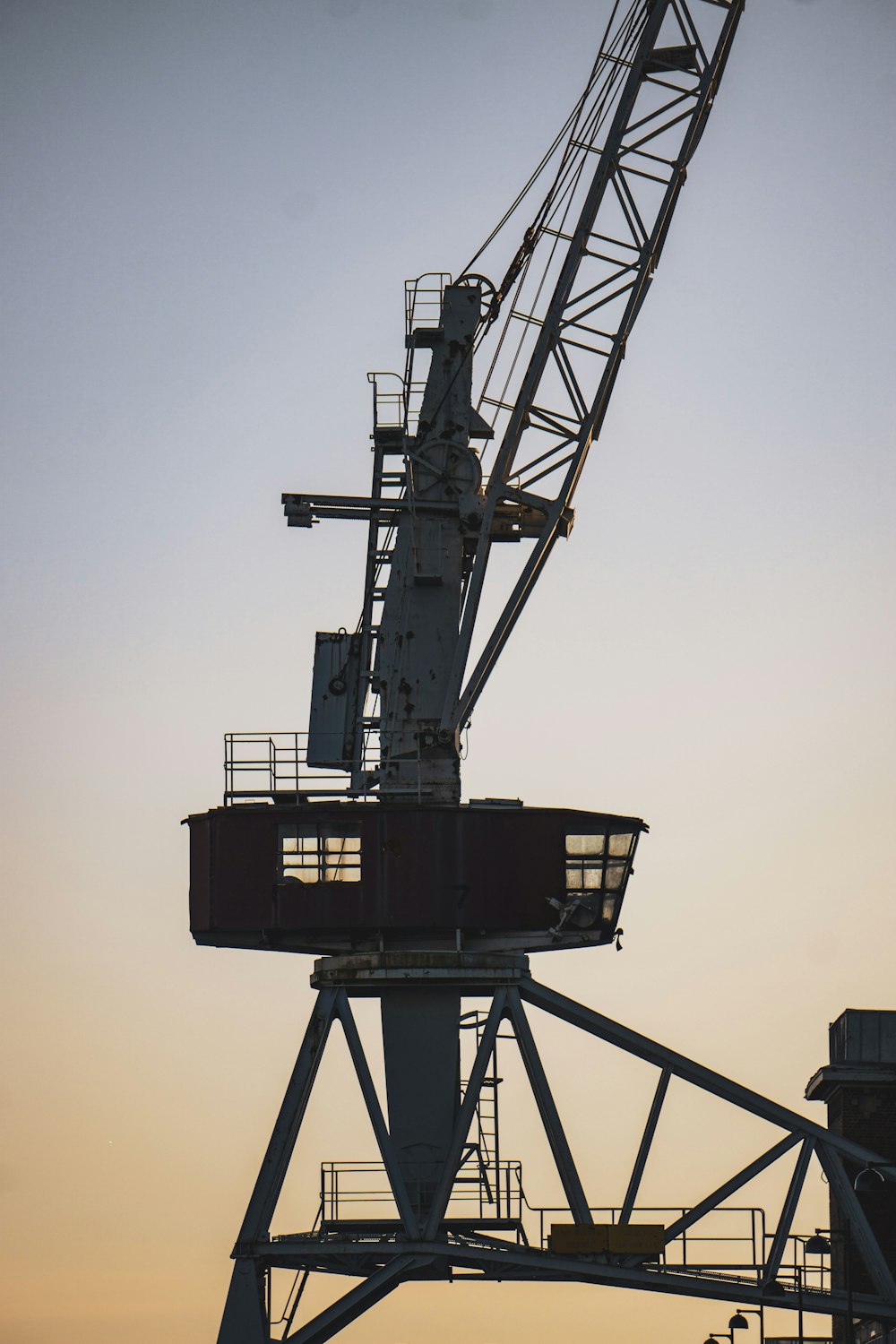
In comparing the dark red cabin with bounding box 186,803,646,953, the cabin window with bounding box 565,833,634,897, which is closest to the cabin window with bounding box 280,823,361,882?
the dark red cabin with bounding box 186,803,646,953

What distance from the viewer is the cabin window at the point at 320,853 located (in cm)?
6706

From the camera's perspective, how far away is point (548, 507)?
230 ft

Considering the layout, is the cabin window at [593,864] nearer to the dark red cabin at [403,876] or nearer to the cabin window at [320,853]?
the dark red cabin at [403,876]

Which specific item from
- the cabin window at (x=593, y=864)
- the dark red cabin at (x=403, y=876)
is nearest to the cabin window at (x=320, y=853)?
the dark red cabin at (x=403, y=876)

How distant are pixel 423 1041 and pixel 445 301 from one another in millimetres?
17741

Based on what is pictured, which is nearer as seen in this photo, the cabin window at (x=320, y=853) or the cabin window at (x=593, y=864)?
the cabin window at (x=320, y=853)

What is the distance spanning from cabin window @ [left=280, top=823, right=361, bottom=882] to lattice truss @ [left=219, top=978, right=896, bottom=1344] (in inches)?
113

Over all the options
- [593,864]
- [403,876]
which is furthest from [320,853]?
[593,864]

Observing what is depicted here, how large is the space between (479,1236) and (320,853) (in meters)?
9.47

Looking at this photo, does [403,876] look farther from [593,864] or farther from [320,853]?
[593,864]

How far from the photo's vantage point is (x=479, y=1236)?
66500 millimetres

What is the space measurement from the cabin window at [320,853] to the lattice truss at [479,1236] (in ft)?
9.44

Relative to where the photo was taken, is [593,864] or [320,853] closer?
[320,853]

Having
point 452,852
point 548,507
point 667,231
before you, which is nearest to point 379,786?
point 452,852
